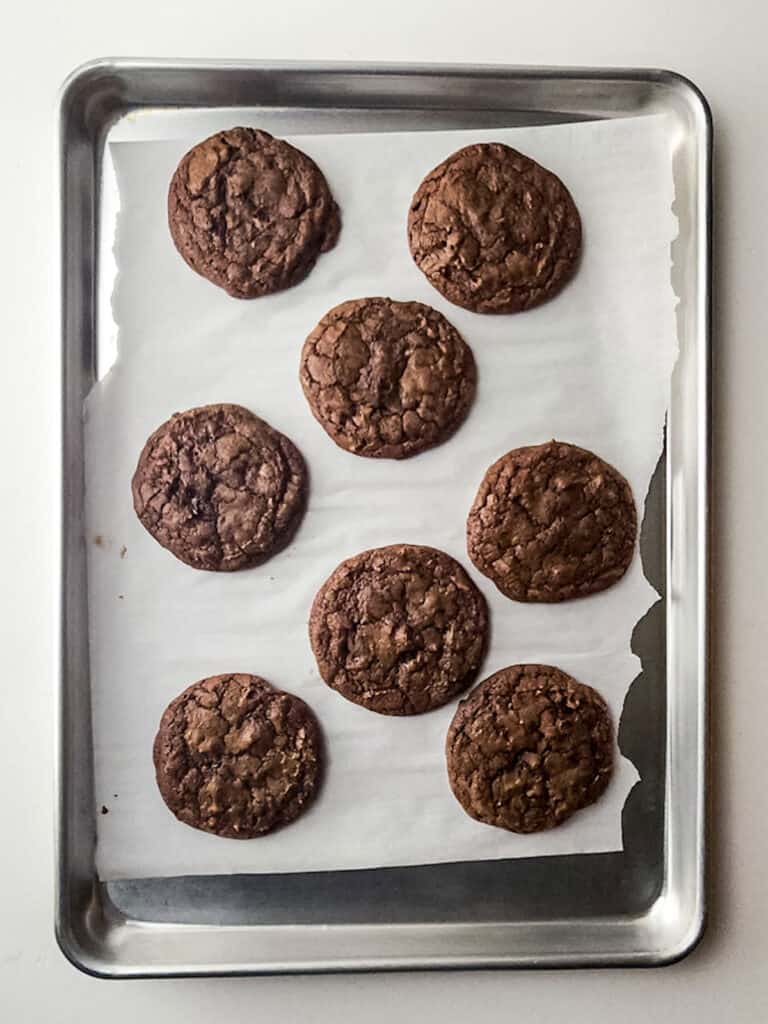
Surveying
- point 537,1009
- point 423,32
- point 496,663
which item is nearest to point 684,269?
point 423,32

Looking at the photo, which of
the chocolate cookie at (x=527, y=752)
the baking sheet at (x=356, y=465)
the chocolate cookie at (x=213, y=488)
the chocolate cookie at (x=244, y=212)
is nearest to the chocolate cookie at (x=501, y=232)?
the baking sheet at (x=356, y=465)

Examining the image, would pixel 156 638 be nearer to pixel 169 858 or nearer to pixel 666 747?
pixel 169 858

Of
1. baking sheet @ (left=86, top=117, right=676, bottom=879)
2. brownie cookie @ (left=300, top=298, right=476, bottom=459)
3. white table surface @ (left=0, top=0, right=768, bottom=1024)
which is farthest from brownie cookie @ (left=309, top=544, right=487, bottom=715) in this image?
white table surface @ (left=0, top=0, right=768, bottom=1024)

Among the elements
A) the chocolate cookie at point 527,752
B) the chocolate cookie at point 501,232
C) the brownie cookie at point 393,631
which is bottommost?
the chocolate cookie at point 527,752

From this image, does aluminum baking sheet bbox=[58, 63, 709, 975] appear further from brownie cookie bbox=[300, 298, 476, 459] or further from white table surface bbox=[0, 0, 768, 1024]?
brownie cookie bbox=[300, 298, 476, 459]

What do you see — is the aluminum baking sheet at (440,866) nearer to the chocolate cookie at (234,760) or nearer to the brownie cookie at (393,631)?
the chocolate cookie at (234,760)

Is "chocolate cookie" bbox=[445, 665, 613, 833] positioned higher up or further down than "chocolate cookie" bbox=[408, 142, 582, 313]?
further down
